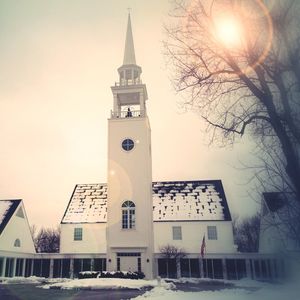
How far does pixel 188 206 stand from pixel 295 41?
2782 cm

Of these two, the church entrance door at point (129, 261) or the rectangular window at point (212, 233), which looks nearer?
the church entrance door at point (129, 261)

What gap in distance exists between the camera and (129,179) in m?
27.2

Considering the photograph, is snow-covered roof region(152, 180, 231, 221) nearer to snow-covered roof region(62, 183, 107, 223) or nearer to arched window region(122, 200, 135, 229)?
snow-covered roof region(62, 183, 107, 223)

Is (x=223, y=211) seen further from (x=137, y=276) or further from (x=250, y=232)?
(x=250, y=232)

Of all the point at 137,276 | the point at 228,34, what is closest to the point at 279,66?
the point at 228,34

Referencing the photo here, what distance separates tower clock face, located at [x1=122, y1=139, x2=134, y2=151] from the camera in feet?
92.1

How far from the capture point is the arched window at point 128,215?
1038 inches

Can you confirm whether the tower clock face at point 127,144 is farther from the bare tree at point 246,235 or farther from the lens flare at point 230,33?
→ the bare tree at point 246,235

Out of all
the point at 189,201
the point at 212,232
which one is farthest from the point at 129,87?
the point at 212,232

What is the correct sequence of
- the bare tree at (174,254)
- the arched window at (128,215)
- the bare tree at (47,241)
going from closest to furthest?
the arched window at (128,215)
the bare tree at (174,254)
the bare tree at (47,241)

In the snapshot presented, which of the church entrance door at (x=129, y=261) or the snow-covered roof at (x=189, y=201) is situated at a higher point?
the snow-covered roof at (x=189, y=201)

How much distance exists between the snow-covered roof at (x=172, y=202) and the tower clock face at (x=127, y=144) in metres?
9.14

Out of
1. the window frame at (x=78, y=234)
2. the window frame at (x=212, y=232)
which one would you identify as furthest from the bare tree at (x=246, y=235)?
the window frame at (x=78, y=234)

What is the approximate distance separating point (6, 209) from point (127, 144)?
516 inches
